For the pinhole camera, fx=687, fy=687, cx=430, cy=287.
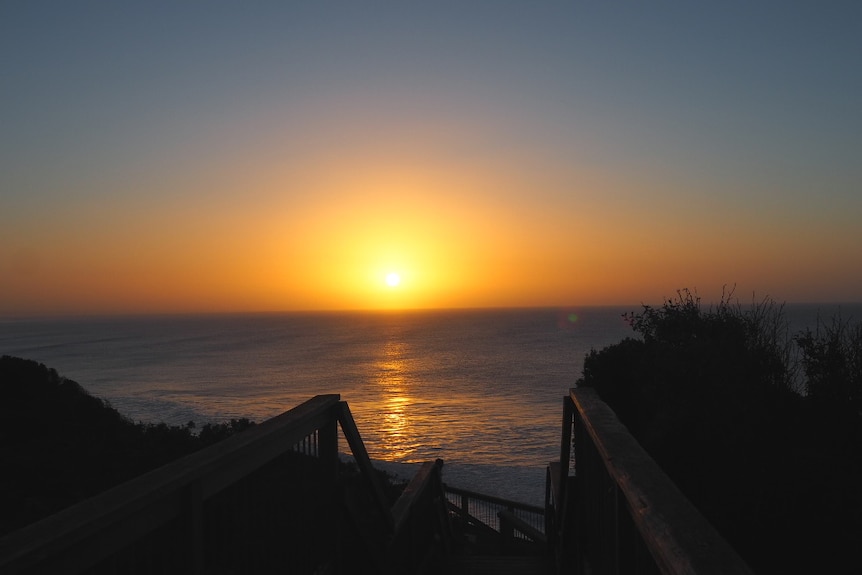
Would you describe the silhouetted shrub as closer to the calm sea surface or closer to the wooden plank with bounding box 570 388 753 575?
the calm sea surface

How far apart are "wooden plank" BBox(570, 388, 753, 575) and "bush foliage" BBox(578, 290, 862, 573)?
5847 millimetres

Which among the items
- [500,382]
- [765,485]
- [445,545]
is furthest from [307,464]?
[500,382]

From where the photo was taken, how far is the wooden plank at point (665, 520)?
4.46ft

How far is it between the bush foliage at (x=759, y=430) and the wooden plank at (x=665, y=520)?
230 inches

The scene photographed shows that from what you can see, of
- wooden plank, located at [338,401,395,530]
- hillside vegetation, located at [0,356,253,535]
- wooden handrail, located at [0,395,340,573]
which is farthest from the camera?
hillside vegetation, located at [0,356,253,535]

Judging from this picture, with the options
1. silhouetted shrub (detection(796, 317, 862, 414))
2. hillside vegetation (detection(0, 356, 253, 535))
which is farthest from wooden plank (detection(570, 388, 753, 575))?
silhouetted shrub (detection(796, 317, 862, 414))

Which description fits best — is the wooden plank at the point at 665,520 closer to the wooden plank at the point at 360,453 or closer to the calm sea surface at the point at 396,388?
the wooden plank at the point at 360,453

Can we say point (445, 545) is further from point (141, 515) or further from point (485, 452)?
point (485, 452)

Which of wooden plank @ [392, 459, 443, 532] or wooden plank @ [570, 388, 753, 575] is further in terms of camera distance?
wooden plank @ [392, 459, 443, 532]

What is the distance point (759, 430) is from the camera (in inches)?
394

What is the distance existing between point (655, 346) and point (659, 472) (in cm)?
1336

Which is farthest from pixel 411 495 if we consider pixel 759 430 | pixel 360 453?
pixel 759 430

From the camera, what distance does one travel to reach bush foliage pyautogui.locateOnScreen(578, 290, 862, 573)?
24.4 ft

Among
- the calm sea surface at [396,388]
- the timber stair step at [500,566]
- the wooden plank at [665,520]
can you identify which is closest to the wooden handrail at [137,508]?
the wooden plank at [665,520]
